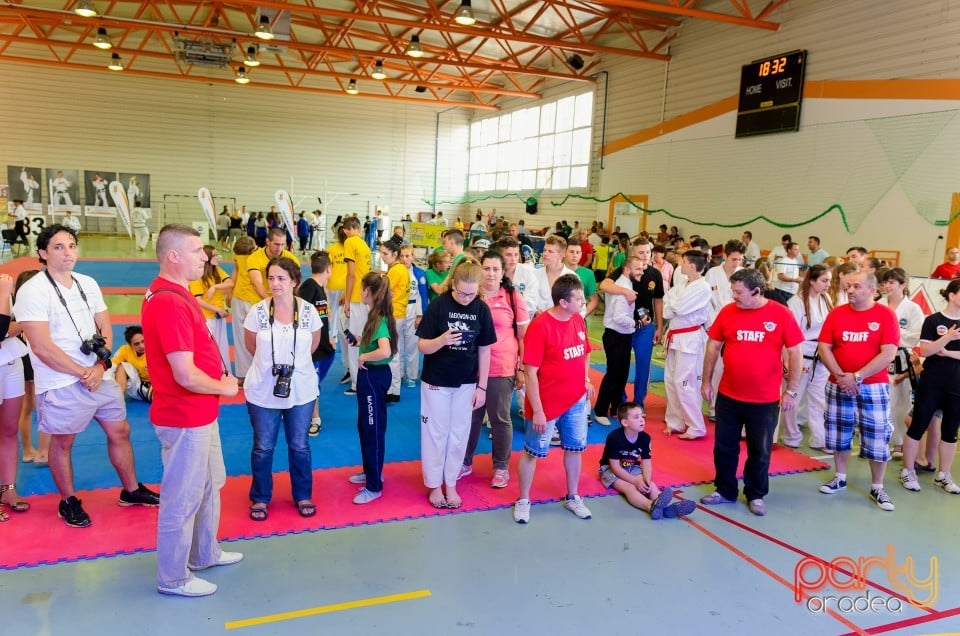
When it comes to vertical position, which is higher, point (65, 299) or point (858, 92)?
point (858, 92)

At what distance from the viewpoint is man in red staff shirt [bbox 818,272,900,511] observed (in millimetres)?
4578

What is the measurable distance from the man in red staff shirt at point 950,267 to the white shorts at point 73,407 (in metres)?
11.1

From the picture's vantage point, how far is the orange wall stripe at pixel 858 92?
10.7 metres

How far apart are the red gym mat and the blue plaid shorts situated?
2.45 ft

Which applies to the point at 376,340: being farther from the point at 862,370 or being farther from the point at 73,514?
the point at 862,370

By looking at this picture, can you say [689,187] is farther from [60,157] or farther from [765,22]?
[60,157]

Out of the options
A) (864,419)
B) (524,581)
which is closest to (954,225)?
(864,419)

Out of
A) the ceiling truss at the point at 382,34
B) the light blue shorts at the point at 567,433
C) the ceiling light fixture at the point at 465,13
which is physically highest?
the ceiling truss at the point at 382,34

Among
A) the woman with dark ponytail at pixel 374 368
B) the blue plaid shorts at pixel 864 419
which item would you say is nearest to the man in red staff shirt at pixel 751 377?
the blue plaid shorts at pixel 864 419

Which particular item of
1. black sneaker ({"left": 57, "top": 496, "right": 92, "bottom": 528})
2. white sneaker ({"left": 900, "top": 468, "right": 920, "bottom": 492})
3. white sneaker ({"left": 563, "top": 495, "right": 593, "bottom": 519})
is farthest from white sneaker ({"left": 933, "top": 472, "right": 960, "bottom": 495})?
black sneaker ({"left": 57, "top": 496, "right": 92, "bottom": 528})

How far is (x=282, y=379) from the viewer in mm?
3863

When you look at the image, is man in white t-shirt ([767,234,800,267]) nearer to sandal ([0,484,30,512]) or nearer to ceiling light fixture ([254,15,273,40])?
sandal ([0,484,30,512])

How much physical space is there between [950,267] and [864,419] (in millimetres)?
6618
